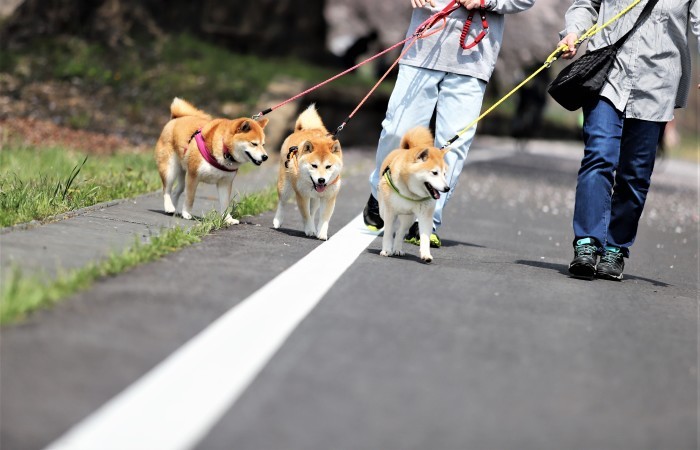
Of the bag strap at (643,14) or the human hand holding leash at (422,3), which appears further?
the human hand holding leash at (422,3)

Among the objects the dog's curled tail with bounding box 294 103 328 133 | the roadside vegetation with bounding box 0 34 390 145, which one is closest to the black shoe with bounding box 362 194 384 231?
the dog's curled tail with bounding box 294 103 328 133

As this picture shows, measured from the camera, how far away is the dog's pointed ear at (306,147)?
8203 millimetres

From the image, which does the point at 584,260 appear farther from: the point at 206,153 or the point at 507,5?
the point at 206,153

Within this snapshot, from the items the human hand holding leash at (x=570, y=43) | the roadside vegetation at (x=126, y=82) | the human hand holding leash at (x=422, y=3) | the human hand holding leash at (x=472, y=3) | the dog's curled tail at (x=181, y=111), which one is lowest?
the roadside vegetation at (x=126, y=82)

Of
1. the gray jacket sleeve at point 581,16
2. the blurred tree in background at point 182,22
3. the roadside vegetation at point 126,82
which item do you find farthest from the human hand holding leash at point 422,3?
the blurred tree in background at point 182,22

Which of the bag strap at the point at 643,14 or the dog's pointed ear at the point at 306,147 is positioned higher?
the bag strap at the point at 643,14

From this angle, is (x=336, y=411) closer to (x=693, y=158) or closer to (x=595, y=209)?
(x=595, y=209)

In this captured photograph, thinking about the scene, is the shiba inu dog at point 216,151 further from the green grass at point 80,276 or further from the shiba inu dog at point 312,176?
the green grass at point 80,276

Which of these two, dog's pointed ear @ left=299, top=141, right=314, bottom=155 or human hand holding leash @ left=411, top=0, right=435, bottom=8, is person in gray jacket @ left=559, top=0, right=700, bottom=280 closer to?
human hand holding leash @ left=411, top=0, right=435, bottom=8

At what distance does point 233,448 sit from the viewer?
137 inches

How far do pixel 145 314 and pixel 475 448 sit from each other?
174 centimetres

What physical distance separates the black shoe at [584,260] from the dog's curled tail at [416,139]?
1186 mm

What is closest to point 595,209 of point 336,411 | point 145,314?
point 145,314

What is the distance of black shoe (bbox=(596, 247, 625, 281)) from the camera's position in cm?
784
